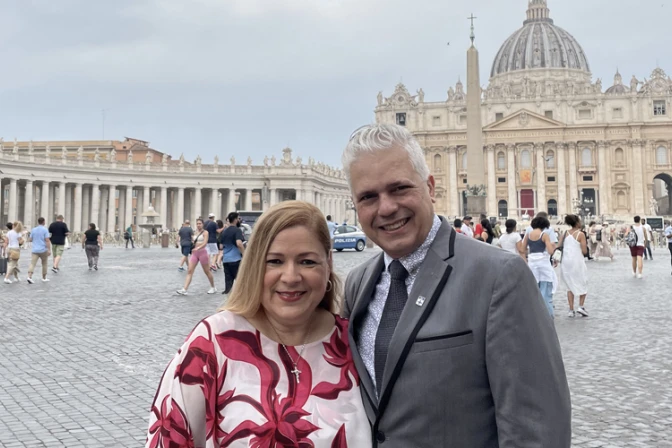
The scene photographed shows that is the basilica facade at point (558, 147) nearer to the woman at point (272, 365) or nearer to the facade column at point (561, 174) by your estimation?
the facade column at point (561, 174)

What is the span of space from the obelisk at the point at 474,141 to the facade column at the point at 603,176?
155 ft

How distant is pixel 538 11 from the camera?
10488 centimetres

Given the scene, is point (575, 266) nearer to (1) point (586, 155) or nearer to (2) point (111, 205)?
(2) point (111, 205)

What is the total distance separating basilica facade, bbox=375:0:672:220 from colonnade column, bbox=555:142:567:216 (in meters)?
0.12

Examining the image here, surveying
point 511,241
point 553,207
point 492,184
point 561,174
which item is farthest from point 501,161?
point 511,241

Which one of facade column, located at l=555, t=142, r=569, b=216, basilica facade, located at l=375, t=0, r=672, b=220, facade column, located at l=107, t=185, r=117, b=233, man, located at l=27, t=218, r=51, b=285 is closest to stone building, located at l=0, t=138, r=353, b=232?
facade column, located at l=107, t=185, r=117, b=233

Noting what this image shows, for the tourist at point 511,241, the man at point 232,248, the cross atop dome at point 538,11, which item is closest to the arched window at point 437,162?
the cross atop dome at point 538,11

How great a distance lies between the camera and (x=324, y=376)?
219cm

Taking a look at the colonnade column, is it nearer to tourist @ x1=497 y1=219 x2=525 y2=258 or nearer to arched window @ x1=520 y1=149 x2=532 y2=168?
arched window @ x1=520 y1=149 x2=532 y2=168

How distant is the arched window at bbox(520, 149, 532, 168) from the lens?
78312 mm

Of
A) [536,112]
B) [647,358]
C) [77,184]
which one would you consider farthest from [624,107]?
[647,358]

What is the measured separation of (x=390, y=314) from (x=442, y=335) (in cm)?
25

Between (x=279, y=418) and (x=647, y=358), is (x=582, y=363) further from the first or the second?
(x=279, y=418)

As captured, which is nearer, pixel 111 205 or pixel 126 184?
pixel 126 184
